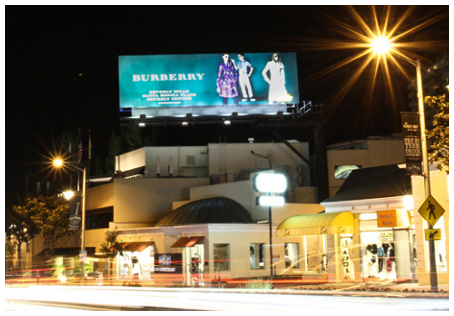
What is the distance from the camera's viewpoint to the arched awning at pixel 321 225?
2920 cm

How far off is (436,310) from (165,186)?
3413cm

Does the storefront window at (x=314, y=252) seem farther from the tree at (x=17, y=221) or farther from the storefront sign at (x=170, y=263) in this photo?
the tree at (x=17, y=221)

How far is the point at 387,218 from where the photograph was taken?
27000 millimetres

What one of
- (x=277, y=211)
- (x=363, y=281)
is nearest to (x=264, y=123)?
(x=277, y=211)

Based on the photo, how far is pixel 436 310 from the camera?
1455 centimetres

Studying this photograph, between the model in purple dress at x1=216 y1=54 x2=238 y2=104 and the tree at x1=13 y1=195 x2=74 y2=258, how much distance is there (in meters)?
17.1

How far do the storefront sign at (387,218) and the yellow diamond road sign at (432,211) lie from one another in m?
7.40

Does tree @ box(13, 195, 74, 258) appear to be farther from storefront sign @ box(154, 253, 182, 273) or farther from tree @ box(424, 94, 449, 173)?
tree @ box(424, 94, 449, 173)

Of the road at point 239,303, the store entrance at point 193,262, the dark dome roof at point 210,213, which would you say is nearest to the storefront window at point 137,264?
the dark dome roof at point 210,213

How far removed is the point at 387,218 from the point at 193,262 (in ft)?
50.9

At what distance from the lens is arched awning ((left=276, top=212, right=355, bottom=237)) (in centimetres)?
2920

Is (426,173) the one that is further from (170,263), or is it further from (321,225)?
(170,263)

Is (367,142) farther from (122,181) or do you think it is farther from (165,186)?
(122,181)

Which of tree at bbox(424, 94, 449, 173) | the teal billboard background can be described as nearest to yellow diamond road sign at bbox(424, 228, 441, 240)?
tree at bbox(424, 94, 449, 173)
